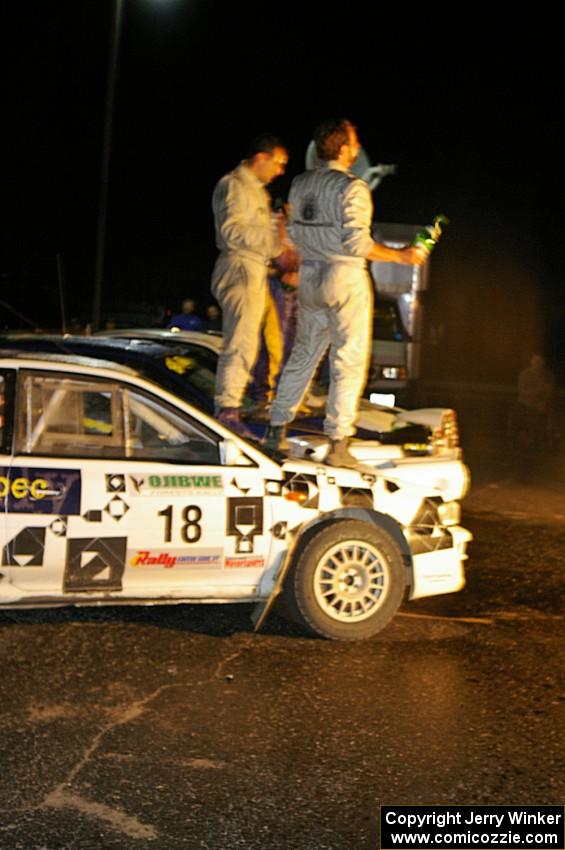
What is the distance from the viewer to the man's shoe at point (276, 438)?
23.7 ft

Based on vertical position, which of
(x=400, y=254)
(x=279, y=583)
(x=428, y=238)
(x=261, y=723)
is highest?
(x=428, y=238)

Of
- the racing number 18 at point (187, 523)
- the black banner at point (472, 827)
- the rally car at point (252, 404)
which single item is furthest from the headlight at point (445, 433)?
the black banner at point (472, 827)

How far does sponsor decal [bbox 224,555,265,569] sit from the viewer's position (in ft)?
20.5

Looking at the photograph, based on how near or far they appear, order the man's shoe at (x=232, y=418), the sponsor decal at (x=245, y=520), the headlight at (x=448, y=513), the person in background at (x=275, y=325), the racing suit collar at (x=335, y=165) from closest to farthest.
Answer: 1. the sponsor decal at (x=245, y=520)
2. the headlight at (x=448, y=513)
3. the racing suit collar at (x=335, y=165)
4. the man's shoe at (x=232, y=418)
5. the person in background at (x=275, y=325)

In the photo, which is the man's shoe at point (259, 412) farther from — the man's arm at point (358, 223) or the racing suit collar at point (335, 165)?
the racing suit collar at point (335, 165)

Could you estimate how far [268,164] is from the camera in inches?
324

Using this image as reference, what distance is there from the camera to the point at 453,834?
4211mm

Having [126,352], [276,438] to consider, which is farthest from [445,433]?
[126,352]

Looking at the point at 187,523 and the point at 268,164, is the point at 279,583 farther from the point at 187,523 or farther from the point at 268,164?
the point at 268,164

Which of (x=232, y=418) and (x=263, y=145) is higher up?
(x=263, y=145)

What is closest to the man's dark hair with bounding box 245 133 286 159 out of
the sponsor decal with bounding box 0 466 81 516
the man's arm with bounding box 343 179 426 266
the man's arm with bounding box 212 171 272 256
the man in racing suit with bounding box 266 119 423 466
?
the man's arm with bounding box 212 171 272 256

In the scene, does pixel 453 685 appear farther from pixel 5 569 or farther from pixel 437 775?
pixel 5 569

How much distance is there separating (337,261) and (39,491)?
2342mm

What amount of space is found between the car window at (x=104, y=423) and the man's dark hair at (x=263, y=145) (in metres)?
2.60
